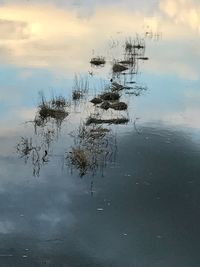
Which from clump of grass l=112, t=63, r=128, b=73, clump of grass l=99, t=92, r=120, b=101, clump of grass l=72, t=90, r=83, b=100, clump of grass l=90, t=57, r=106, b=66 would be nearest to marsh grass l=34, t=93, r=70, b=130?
clump of grass l=72, t=90, r=83, b=100

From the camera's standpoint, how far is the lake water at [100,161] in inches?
372

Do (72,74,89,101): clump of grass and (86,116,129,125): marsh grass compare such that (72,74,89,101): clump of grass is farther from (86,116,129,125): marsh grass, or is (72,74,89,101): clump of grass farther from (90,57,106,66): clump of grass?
(90,57,106,66): clump of grass

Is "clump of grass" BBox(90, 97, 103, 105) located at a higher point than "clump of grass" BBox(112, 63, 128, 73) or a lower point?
lower

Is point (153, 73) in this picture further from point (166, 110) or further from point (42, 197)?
point (42, 197)

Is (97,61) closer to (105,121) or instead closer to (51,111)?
(51,111)

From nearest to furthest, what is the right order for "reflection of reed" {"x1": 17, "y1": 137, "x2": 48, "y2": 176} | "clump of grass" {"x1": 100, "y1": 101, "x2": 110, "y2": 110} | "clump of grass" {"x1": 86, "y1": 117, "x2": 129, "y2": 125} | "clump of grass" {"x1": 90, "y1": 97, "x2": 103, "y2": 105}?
"reflection of reed" {"x1": 17, "y1": 137, "x2": 48, "y2": 176} → "clump of grass" {"x1": 86, "y1": 117, "x2": 129, "y2": 125} → "clump of grass" {"x1": 100, "y1": 101, "x2": 110, "y2": 110} → "clump of grass" {"x1": 90, "y1": 97, "x2": 103, "y2": 105}

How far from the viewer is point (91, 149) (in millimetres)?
13602

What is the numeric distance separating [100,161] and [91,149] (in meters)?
0.64

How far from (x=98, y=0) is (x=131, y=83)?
24335mm

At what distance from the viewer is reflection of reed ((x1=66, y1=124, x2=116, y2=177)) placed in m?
12.8

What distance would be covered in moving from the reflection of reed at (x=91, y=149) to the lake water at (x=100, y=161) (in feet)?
0.17

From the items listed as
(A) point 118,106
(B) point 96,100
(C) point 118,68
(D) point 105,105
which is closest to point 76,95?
(B) point 96,100

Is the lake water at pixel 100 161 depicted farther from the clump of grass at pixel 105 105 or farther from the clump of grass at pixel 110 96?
the clump of grass at pixel 110 96

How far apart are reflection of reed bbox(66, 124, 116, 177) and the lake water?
52 millimetres
